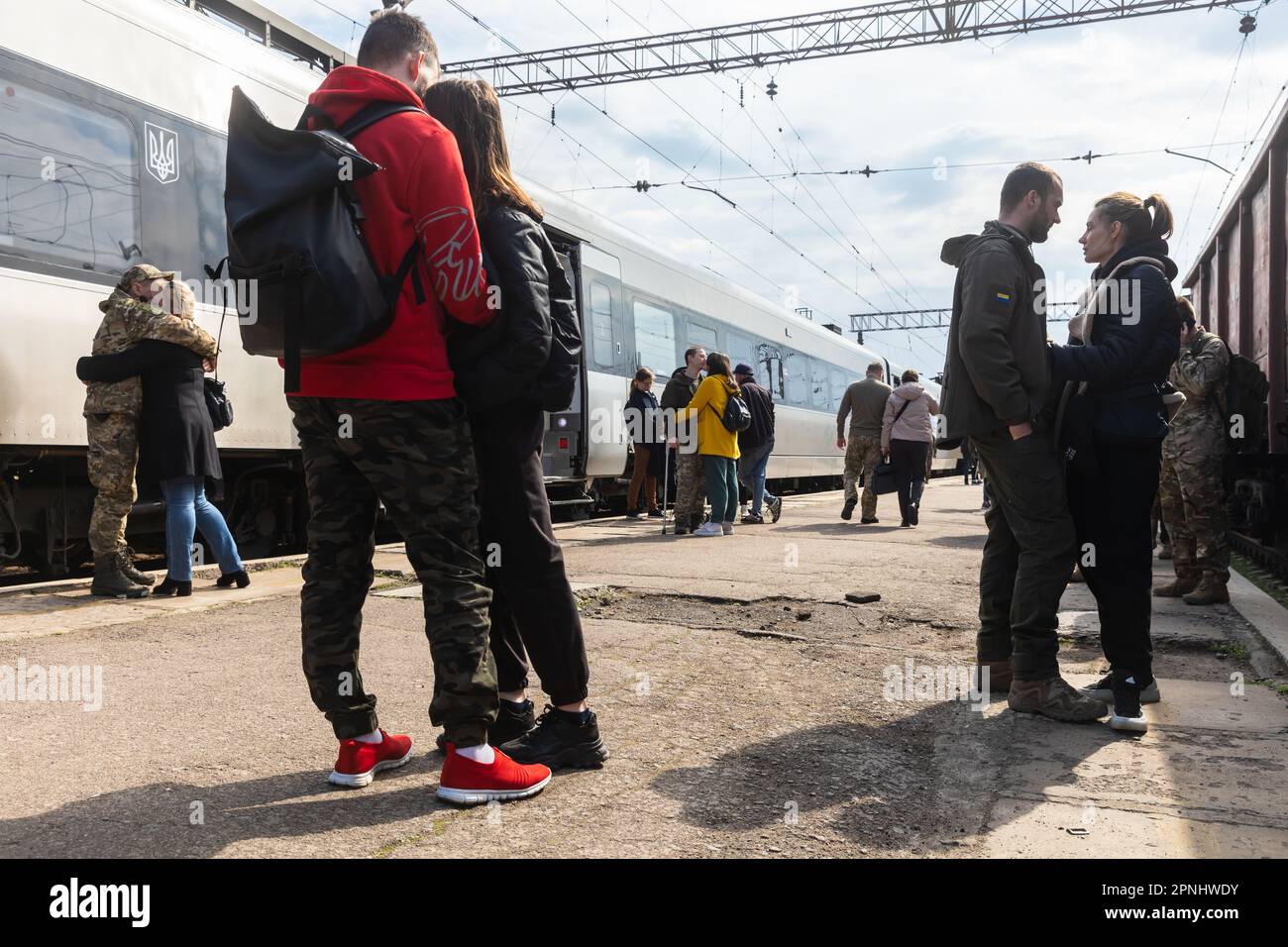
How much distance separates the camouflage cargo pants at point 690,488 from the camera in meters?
9.70

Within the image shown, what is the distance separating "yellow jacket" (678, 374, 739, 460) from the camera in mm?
9438

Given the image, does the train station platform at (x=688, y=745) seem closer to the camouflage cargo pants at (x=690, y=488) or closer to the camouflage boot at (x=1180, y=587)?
the camouflage boot at (x=1180, y=587)

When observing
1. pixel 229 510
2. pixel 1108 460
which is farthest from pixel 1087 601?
pixel 229 510

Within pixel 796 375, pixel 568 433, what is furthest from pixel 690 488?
pixel 796 375

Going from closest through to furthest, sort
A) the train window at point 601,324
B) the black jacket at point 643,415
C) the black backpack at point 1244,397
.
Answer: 1. the black backpack at point 1244,397
2. the black jacket at point 643,415
3. the train window at point 601,324

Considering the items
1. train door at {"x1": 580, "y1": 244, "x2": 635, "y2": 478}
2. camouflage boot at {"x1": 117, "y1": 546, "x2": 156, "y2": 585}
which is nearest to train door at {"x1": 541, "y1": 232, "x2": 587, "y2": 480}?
train door at {"x1": 580, "y1": 244, "x2": 635, "y2": 478}

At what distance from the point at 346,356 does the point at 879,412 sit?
947cm

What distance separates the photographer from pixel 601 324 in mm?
12133

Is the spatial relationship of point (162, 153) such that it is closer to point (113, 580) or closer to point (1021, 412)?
point (113, 580)

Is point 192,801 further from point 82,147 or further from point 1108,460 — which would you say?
point 82,147

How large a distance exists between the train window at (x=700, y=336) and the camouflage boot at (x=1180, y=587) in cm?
944

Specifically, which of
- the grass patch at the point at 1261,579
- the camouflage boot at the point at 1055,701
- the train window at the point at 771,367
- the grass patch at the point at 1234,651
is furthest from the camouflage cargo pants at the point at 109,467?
the train window at the point at 771,367

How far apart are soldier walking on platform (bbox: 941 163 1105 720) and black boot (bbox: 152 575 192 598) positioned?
3.82 m
